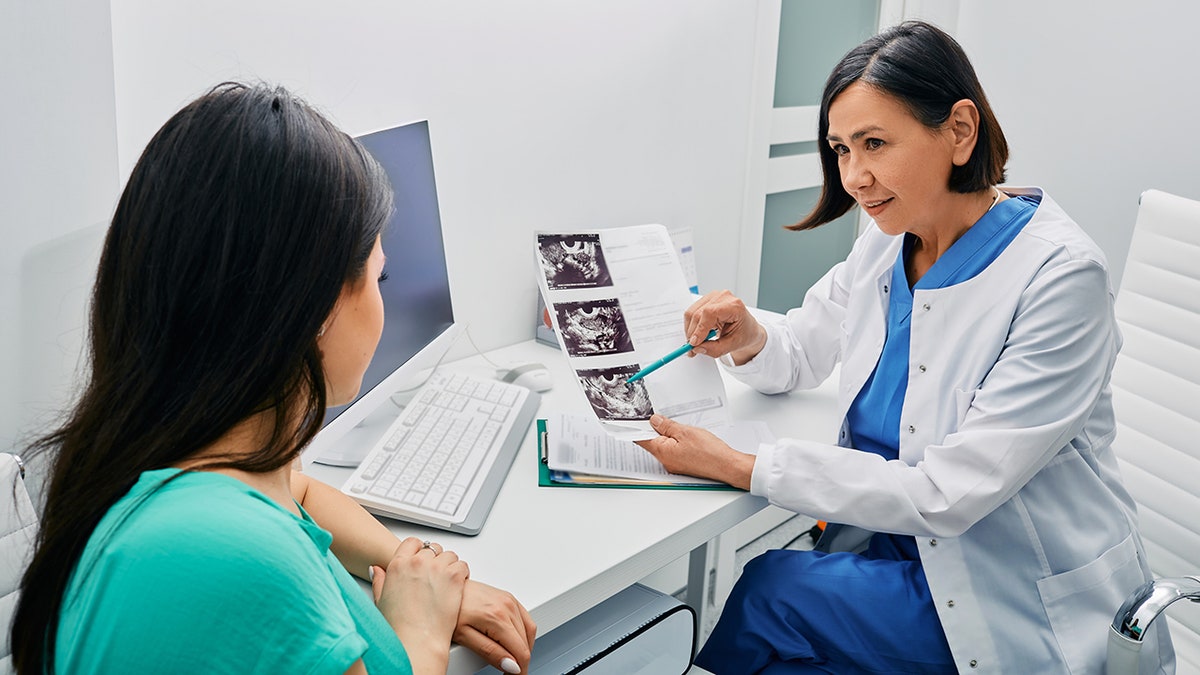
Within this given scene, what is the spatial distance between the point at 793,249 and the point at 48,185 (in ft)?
6.47

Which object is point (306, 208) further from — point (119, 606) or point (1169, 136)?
point (1169, 136)

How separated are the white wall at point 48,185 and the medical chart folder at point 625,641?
0.63 metres

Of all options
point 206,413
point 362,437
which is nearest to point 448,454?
point 362,437

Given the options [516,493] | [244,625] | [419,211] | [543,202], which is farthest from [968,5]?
[244,625]

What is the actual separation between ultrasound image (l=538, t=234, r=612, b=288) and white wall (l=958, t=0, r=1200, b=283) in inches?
69.9

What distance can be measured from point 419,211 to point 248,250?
759 mm

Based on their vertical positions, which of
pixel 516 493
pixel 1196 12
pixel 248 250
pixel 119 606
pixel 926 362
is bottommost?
pixel 516 493

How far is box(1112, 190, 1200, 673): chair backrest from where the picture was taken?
1605mm

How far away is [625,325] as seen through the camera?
1.49 meters

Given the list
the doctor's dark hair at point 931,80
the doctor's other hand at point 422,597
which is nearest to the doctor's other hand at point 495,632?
the doctor's other hand at point 422,597

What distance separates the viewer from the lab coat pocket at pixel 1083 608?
1.29 meters

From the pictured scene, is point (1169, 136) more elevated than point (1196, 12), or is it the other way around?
point (1196, 12)

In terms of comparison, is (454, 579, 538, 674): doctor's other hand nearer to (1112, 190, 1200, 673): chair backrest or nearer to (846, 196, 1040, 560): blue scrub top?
(846, 196, 1040, 560): blue scrub top

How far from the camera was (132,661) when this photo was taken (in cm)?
64
